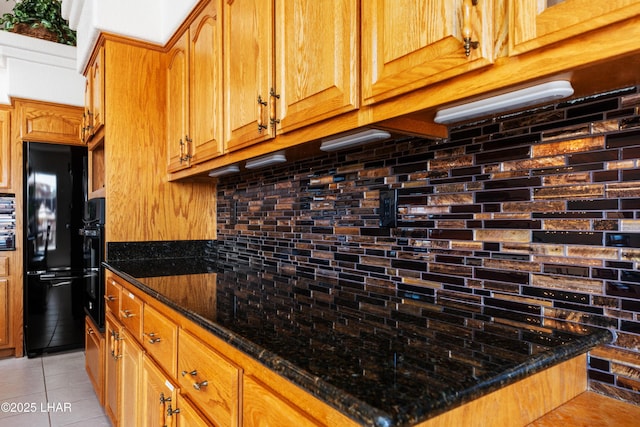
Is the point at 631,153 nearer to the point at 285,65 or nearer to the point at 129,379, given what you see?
the point at 285,65

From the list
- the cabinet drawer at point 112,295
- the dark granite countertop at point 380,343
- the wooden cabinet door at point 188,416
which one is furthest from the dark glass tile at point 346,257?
the cabinet drawer at point 112,295

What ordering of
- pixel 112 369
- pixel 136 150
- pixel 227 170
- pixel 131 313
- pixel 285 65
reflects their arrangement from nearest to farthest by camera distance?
1. pixel 285 65
2. pixel 131 313
3. pixel 227 170
4. pixel 112 369
5. pixel 136 150

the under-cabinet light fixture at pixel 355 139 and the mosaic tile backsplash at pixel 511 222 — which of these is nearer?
the mosaic tile backsplash at pixel 511 222

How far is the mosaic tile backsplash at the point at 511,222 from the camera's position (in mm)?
849

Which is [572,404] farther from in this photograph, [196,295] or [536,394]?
[196,295]

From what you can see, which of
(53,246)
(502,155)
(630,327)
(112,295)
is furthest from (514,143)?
(53,246)

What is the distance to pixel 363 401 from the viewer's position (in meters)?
0.56

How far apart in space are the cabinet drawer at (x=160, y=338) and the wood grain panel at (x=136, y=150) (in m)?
0.97

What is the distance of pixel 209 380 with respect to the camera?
1.03 m

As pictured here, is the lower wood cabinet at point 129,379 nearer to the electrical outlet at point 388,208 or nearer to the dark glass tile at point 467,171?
the electrical outlet at point 388,208

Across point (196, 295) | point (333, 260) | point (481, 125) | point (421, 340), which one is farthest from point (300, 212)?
point (421, 340)

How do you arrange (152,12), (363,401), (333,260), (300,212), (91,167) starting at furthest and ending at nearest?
(91,167)
(152,12)
(300,212)
(333,260)
(363,401)

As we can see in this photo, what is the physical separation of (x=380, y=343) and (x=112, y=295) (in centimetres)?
185

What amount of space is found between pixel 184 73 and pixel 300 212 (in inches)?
40.6
